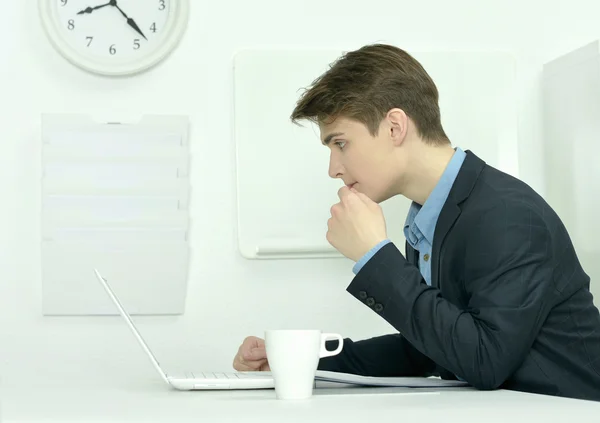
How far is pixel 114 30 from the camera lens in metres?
2.19

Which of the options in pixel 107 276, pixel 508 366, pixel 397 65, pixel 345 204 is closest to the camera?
pixel 508 366

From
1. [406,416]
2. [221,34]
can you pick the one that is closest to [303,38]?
[221,34]

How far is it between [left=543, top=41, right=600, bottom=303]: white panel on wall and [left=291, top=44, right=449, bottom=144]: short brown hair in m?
0.75

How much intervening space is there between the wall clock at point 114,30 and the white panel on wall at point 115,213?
15 centimetres

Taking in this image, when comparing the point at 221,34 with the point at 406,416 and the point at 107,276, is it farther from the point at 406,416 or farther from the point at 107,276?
the point at 406,416

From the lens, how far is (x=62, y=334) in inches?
84.1

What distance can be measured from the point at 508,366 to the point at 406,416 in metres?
0.42

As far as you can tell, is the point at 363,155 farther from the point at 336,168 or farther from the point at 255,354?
the point at 255,354

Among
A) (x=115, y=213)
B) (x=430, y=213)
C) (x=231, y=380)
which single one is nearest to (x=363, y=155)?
(x=430, y=213)

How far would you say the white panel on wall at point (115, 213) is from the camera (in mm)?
2121

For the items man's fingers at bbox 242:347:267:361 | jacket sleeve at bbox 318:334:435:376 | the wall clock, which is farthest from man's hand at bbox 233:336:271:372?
the wall clock

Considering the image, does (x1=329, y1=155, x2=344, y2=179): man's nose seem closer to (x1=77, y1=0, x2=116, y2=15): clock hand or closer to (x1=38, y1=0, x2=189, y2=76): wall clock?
(x1=38, y1=0, x2=189, y2=76): wall clock

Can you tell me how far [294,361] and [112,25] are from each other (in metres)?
1.42

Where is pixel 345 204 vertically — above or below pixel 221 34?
below
